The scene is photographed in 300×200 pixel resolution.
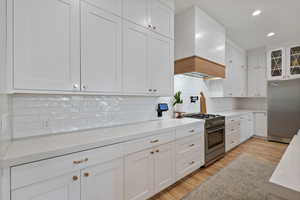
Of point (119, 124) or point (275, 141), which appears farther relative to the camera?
point (275, 141)

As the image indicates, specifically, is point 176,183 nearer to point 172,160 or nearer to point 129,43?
point 172,160

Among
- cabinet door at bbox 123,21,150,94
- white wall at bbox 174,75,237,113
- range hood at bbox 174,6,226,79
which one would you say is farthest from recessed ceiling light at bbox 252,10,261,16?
cabinet door at bbox 123,21,150,94

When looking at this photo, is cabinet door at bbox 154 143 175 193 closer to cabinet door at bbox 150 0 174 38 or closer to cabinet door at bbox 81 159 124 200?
cabinet door at bbox 81 159 124 200

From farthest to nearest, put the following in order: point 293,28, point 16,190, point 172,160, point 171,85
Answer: point 293,28 → point 171,85 → point 172,160 → point 16,190

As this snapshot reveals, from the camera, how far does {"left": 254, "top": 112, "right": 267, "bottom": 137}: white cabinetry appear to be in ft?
13.6

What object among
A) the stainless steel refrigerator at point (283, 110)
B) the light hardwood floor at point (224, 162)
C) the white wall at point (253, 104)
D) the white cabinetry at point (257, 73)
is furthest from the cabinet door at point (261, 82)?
the light hardwood floor at point (224, 162)

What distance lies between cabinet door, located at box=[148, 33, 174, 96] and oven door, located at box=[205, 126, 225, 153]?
112 cm

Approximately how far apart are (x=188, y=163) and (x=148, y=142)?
37.5 inches

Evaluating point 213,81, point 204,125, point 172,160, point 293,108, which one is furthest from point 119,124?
point 293,108

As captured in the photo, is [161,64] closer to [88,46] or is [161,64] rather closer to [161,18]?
[161,18]

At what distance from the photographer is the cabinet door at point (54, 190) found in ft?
2.80

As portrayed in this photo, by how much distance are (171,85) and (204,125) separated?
0.94m

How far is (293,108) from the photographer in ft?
11.6

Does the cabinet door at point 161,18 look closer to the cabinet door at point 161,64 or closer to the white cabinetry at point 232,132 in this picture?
the cabinet door at point 161,64
